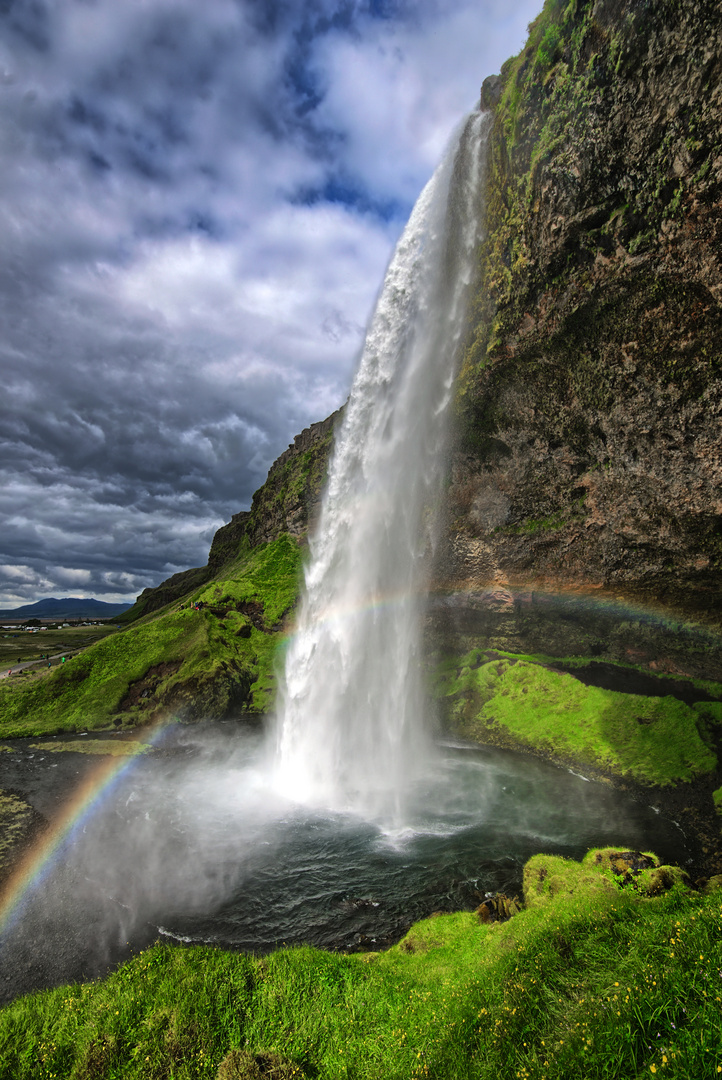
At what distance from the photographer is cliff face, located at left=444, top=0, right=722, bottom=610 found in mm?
17625

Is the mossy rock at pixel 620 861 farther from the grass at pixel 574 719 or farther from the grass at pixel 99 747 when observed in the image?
the grass at pixel 99 747

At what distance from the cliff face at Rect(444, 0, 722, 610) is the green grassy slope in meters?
30.8

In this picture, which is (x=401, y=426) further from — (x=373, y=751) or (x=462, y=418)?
(x=373, y=751)

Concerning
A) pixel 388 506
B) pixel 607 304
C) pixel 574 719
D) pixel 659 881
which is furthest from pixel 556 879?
pixel 607 304

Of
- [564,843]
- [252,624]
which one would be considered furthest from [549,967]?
[252,624]

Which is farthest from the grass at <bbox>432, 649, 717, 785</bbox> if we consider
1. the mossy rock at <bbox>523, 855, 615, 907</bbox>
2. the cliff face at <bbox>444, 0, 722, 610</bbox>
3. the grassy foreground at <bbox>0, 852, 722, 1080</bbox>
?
the grassy foreground at <bbox>0, 852, 722, 1080</bbox>

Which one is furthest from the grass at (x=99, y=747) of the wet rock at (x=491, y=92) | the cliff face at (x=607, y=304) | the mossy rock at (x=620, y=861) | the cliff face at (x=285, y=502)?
the wet rock at (x=491, y=92)

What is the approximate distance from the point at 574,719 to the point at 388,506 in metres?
19.1

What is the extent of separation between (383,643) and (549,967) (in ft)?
75.6

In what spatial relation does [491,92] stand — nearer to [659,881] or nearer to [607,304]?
[607,304]

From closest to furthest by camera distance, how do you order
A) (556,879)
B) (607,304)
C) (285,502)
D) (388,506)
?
(556,879) → (607,304) → (388,506) → (285,502)

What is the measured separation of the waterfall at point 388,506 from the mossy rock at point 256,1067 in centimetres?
2066

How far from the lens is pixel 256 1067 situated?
6844mm

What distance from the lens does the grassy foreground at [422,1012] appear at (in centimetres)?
496
